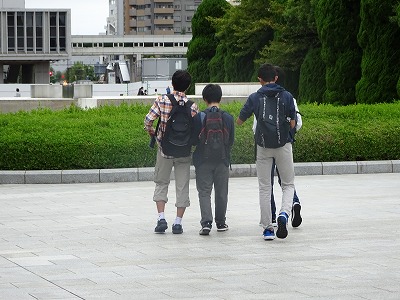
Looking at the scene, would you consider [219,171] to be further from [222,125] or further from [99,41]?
[99,41]

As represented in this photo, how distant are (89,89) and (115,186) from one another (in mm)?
29511

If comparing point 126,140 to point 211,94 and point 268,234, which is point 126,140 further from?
point 268,234

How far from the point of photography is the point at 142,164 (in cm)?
1783

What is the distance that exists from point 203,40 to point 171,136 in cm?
5412

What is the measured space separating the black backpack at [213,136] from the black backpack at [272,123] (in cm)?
59

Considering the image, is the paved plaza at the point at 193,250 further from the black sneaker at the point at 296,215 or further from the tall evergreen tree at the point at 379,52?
the tall evergreen tree at the point at 379,52

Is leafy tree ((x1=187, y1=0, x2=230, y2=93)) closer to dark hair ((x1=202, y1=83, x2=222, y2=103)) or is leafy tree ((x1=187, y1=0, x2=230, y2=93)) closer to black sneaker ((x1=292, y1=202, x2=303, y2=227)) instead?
black sneaker ((x1=292, y1=202, x2=303, y2=227))

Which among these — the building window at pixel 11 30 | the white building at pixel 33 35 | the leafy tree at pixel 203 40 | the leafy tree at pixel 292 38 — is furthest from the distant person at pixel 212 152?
the building window at pixel 11 30

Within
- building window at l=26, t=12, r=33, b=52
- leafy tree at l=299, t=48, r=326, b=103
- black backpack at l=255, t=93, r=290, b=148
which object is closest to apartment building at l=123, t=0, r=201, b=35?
building window at l=26, t=12, r=33, b=52

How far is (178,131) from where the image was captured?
10891 mm

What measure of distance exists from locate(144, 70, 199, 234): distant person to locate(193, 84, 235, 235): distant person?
4.9 inches

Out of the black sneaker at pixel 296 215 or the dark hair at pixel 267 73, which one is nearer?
the dark hair at pixel 267 73

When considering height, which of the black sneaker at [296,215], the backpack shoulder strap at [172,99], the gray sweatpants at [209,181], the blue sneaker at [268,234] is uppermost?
the backpack shoulder strap at [172,99]

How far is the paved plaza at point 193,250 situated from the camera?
794cm
